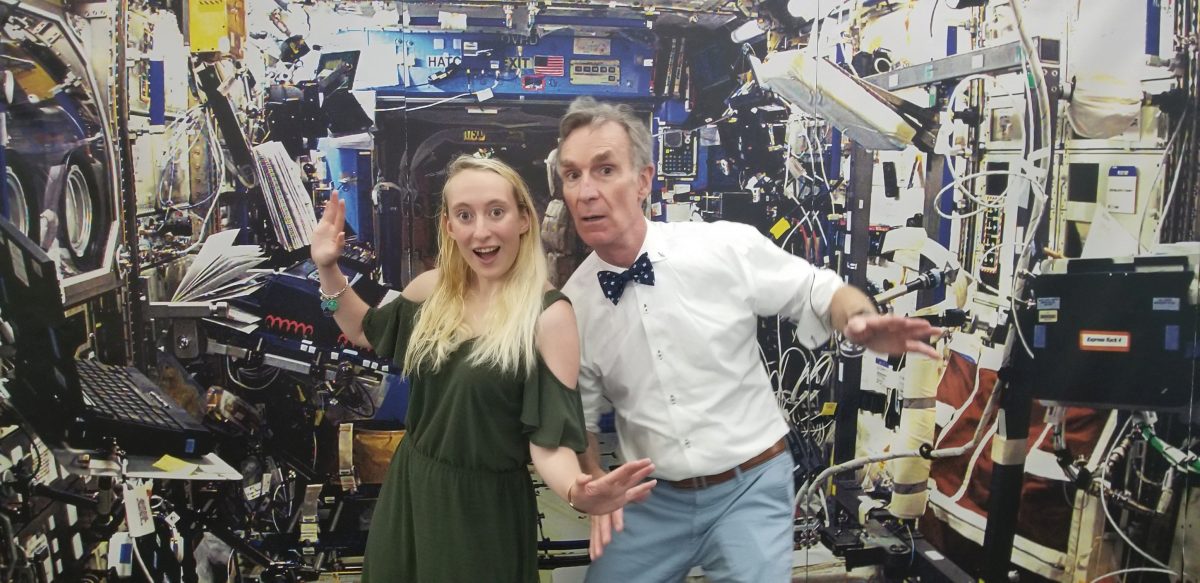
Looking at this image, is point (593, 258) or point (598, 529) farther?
point (593, 258)

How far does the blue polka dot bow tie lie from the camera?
1830 mm

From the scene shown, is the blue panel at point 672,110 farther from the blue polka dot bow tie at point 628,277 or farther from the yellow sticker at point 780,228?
the blue polka dot bow tie at point 628,277

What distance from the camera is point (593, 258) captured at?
196 cm

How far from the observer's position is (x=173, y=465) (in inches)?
91.4

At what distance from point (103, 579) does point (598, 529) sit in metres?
1.93

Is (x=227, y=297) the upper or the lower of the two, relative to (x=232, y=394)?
upper

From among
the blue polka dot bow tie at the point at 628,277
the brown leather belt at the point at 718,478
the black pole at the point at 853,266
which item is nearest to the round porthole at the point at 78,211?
the blue polka dot bow tie at the point at 628,277

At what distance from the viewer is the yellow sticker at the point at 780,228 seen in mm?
2377

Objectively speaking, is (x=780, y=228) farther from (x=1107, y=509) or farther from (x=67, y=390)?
(x=67, y=390)

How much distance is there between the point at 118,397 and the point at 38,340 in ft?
1.01

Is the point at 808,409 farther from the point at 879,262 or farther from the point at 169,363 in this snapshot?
the point at 169,363

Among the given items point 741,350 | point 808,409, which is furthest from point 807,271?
point 808,409

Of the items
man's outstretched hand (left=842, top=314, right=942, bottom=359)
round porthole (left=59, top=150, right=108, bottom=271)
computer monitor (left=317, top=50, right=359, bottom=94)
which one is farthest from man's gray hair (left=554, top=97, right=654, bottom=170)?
round porthole (left=59, top=150, right=108, bottom=271)

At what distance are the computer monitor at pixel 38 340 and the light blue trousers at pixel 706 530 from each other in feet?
6.02
